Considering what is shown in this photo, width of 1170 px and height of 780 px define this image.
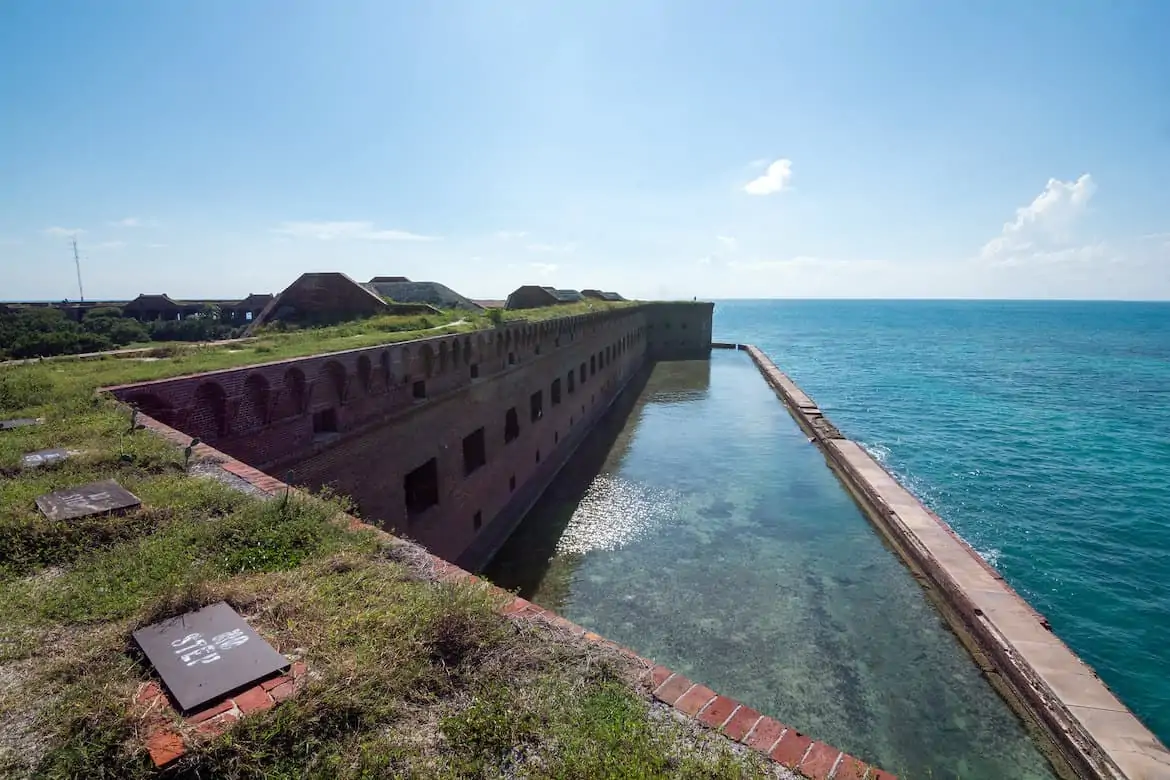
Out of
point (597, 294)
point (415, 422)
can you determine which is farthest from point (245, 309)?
point (415, 422)

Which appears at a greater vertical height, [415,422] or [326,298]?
[326,298]

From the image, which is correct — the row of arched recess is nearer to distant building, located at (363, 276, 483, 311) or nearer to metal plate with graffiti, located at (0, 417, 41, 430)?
metal plate with graffiti, located at (0, 417, 41, 430)

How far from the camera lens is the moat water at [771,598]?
859 cm

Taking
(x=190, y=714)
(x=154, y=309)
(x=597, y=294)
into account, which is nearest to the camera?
(x=190, y=714)

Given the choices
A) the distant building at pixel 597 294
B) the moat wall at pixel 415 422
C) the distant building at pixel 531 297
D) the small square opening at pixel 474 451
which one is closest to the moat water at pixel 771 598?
the moat wall at pixel 415 422

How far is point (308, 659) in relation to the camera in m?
2.96

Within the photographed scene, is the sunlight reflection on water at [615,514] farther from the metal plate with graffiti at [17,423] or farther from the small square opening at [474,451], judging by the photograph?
the metal plate with graffiti at [17,423]

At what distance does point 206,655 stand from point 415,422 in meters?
8.17

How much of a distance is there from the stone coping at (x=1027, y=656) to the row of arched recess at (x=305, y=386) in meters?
11.3

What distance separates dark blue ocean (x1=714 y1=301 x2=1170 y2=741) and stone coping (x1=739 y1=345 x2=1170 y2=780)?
4.52 feet

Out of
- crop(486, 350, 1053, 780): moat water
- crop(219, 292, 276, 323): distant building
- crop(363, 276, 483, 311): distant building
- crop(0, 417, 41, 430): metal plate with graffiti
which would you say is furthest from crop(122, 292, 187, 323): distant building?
crop(0, 417, 41, 430): metal plate with graffiti

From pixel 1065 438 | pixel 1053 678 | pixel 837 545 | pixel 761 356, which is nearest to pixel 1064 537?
pixel 837 545

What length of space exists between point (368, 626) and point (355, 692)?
497 millimetres

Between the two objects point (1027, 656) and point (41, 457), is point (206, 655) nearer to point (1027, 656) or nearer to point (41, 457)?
point (41, 457)
